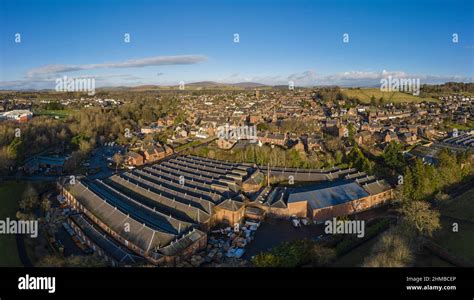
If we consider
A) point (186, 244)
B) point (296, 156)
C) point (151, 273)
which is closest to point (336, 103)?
point (296, 156)

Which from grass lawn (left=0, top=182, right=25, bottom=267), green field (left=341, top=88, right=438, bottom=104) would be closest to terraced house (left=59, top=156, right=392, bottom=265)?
grass lawn (left=0, top=182, right=25, bottom=267)

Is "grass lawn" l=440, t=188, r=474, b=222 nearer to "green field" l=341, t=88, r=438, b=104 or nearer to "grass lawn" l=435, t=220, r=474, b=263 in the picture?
"grass lawn" l=435, t=220, r=474, b=263

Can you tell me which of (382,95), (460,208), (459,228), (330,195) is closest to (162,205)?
(330,195)

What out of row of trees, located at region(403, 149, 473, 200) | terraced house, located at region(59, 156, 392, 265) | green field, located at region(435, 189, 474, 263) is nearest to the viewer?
green field, located at region(435, 189, 474, 263)

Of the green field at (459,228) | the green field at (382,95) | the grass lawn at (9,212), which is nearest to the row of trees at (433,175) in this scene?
the green field at (459,228)

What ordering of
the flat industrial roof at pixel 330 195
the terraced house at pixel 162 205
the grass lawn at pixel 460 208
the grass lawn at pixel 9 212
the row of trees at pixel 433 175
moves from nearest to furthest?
the grass lawn at pixel 9 212 → the terraced house at pixel 162 205 → the grass lawn at pixel 460 208 → the flat industrial roof at pixel 330 195 → the row of trees at pixel 433 175

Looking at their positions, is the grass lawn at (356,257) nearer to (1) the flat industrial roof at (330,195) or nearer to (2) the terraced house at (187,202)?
(2) the terraced house at (187,202)
